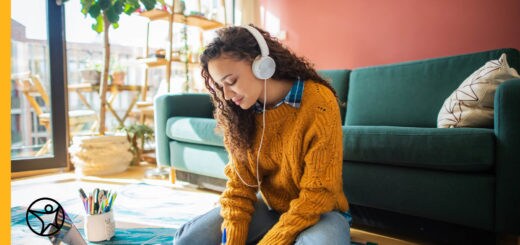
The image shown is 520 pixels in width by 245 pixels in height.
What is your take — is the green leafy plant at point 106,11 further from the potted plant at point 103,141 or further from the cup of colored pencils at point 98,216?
the cup of colored pencils at point 98,216

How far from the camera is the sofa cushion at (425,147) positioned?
3.58ft

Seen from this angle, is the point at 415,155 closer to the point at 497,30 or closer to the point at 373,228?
the point at 373,228

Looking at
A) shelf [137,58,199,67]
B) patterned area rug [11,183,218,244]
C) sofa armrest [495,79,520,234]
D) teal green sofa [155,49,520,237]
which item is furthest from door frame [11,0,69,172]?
sofa armrest [495,79,520,234]

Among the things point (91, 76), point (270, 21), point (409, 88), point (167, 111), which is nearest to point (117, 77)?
point (91, 76)

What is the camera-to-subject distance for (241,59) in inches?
34.5

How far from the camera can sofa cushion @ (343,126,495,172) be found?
3.58 feet

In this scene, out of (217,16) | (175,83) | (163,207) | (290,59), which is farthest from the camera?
(217,16)

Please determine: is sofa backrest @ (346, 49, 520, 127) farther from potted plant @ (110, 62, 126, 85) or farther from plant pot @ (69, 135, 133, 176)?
potted plant @ (110, 62, 126, 85)

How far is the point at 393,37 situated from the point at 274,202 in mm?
1939

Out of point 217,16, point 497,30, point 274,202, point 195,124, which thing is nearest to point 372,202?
point 274,202

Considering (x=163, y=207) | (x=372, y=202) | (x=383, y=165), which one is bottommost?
(x=163, y=207)

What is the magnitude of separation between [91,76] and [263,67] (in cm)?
255

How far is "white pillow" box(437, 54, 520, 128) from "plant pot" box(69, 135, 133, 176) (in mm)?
2148

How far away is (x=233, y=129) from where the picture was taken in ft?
3.31
